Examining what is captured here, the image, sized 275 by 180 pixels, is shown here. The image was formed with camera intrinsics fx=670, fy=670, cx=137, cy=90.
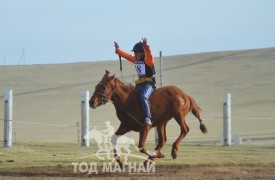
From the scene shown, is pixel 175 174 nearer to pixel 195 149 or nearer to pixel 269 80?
pixel 195 149

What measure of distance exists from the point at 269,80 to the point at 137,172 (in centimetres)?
4328

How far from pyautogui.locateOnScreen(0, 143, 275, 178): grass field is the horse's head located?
1390 millimetres

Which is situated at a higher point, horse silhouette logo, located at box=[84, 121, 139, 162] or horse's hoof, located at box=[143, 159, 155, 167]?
horse silhouette logo, located at box=[84, 121, 139, 162]

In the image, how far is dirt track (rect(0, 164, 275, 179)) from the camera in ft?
39.5

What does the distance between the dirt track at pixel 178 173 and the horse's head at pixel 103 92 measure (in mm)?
1380

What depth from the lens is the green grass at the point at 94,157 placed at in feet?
48.0

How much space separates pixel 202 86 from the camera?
181ft

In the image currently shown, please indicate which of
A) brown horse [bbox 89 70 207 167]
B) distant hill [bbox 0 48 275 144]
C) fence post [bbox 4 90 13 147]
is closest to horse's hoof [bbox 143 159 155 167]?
brown horse [bbox 89 70 207 167]

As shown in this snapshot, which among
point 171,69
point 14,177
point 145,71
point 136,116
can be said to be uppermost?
point 171,69

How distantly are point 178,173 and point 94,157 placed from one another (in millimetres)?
3668

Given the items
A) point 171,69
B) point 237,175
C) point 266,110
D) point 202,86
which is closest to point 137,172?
point 237,175

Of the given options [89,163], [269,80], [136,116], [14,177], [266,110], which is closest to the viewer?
[14,177]

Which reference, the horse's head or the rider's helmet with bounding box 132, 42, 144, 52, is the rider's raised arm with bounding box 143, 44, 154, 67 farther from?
the horse's head

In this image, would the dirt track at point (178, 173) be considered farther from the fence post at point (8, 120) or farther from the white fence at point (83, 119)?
the white fence at point (83, 119)
